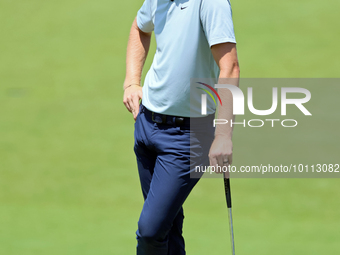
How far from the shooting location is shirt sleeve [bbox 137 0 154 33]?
254 cm

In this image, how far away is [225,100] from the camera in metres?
2.21

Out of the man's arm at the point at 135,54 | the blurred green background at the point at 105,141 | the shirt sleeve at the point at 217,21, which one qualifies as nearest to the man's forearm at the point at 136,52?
the man's arm at the point at 135,54

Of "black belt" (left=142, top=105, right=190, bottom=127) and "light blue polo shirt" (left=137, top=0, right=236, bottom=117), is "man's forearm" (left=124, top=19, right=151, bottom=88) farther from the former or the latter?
"black belt" (left=142, top=105, right=190, bottom=127)

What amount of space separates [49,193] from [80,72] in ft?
6.99

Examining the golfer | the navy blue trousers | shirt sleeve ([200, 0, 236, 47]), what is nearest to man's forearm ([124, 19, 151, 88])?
the golfer

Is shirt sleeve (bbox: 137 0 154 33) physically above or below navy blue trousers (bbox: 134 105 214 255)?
above

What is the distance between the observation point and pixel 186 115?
236cm

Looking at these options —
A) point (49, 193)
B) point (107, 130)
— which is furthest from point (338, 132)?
point (49, 193)

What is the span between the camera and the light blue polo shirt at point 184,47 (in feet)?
7.08

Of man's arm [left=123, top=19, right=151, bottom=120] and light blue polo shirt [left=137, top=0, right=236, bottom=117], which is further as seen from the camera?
man's arm [left=123, top=19, right=151, bottom=120]

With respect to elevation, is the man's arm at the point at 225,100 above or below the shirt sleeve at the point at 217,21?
below

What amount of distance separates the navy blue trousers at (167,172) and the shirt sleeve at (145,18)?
19.5 inches

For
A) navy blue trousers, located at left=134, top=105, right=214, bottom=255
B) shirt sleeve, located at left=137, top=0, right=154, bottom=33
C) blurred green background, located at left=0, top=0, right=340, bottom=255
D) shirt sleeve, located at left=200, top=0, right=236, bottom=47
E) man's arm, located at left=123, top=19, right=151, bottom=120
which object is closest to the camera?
shirt sleeve, located at left=200, top=0, right=236, bottom=47

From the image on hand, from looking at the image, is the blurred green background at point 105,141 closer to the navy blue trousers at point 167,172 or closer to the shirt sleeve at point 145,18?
the navy blue trousers at point 167,172
